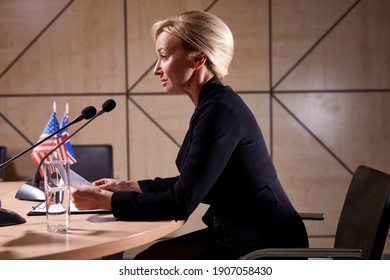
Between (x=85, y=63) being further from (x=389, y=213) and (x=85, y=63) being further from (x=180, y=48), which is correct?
(x=389, y=213)

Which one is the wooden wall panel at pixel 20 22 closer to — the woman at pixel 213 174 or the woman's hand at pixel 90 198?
the woman at pixel 213 174

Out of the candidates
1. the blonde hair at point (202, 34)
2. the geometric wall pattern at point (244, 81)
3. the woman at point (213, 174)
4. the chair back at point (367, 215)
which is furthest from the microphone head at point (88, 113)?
the geometric wall pattern at point (244, 81)

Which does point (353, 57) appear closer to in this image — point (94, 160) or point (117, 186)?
point (94, 160)

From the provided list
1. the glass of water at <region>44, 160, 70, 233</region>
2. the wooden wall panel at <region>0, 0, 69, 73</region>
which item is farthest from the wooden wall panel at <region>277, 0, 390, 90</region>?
the glass of water at <region>44, 160, 70, 233</region>

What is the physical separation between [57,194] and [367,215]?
974 mm

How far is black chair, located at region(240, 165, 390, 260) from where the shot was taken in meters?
1.64

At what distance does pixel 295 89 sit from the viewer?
14.4 feet

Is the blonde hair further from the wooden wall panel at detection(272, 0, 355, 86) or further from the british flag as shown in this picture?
the wooden wall panel at detection(272, 0, 355, 86)

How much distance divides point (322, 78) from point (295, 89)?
0.23 m

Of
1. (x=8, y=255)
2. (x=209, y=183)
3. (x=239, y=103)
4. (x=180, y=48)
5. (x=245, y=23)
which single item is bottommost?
(x=8, y=255)

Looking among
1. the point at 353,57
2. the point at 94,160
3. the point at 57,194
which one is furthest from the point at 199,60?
the point at 353,57

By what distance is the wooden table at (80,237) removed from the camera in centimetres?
140

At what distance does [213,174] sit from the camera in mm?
1738

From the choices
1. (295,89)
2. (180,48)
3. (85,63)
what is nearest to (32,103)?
(85,63)
